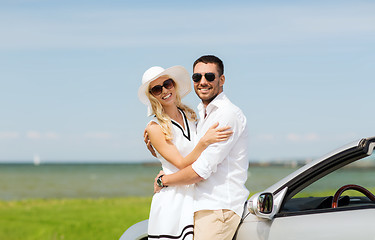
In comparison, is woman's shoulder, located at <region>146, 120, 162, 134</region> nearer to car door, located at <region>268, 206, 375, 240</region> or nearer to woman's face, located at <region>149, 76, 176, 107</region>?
woman's face, located at <region>149, 76, 176, 107</region>

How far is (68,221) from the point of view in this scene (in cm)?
1123

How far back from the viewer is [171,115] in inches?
178

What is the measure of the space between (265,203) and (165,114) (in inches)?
41.4

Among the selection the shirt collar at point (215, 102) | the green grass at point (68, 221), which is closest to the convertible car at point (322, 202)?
the shirt collar at point (215, 102)

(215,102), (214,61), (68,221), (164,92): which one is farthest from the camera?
(68,221)

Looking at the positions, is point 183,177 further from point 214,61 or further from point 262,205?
point 214,61

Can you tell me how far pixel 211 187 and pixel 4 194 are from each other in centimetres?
4255

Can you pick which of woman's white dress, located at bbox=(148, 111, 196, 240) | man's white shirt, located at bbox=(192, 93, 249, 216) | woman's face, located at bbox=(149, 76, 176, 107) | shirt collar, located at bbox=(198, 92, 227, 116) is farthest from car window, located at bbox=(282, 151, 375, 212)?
woman's face, located at bbox=(149, 76, 176, 107)

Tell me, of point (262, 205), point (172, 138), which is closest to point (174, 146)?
point (172, 138)

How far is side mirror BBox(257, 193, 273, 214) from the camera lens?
400cm

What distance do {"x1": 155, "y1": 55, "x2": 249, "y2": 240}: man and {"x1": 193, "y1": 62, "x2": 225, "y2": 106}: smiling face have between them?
0.07 metres

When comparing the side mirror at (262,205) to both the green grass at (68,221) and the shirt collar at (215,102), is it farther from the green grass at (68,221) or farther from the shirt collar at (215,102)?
the green grass at (68,221)

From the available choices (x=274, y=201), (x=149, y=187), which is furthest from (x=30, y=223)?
(x=149, y=187)

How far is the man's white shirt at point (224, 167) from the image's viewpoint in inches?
161
